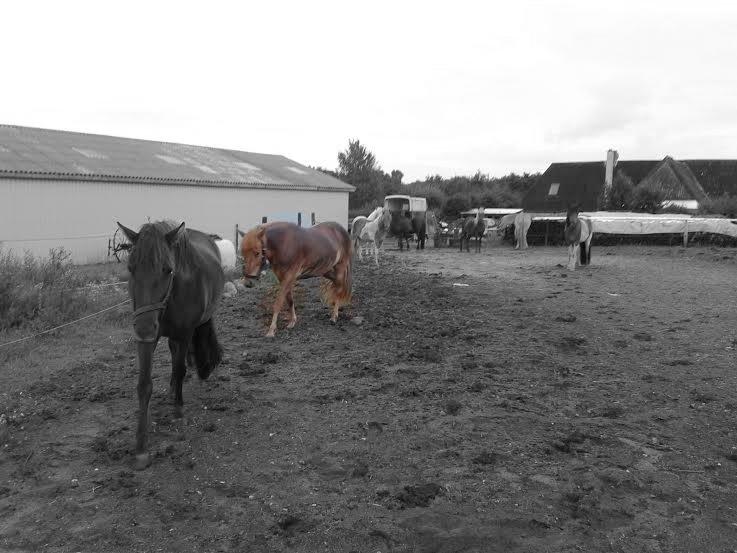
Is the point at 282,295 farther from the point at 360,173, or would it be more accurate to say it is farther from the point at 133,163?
the point at 360,173

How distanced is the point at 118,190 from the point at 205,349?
16537 millimetres

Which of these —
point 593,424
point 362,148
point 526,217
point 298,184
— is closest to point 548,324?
point 593,424

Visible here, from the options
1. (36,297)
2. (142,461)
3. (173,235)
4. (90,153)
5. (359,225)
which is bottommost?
(142,461)

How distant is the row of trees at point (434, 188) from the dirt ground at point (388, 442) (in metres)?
36.6

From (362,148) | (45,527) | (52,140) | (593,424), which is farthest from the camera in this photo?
(362,148)

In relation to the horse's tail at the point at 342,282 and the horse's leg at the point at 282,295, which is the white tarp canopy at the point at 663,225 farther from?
the horse's leg at the point at 282,295

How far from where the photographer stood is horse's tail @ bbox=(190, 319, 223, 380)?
208 inches

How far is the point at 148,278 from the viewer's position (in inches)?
149

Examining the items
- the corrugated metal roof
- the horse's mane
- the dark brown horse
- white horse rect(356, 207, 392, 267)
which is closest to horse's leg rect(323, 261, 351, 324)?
the horse's mane

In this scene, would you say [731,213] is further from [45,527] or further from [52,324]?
[45,527]

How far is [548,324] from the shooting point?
8.54 metres

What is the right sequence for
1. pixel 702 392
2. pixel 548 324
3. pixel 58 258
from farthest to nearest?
pixel 58 258
pixel 548 324
pixel 702 392

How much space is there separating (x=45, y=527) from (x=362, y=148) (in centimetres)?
6599

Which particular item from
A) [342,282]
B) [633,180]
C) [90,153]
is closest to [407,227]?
[90,153]
